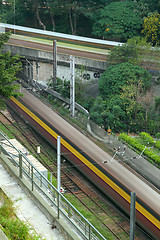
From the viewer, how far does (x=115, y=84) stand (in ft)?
92.7

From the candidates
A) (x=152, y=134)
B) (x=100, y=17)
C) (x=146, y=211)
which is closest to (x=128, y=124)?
(x=152, y=134)

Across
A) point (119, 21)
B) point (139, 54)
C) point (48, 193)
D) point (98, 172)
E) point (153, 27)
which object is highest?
point (119, 21)

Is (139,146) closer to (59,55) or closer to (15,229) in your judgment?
(59,55)

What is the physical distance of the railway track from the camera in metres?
17.3

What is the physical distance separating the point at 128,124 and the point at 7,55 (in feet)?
32.9

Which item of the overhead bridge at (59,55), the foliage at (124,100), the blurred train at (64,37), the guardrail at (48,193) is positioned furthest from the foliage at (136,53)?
the guardrail at (48,193)

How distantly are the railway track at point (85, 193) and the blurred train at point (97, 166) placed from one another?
489mm

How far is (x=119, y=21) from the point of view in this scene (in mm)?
36375

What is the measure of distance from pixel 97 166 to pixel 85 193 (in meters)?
1.62

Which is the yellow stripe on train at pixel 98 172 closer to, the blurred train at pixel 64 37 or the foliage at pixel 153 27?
the blurred train at pixel 64 37

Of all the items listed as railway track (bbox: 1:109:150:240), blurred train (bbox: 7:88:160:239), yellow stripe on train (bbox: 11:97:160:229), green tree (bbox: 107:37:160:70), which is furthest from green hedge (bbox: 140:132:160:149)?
green tree (bbox: 107:37:160:70)

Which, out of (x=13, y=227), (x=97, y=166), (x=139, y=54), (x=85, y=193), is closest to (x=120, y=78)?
(x=139, y=54)

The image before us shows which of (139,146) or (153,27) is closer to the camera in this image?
(139,146)

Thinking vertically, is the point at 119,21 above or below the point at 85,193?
above
